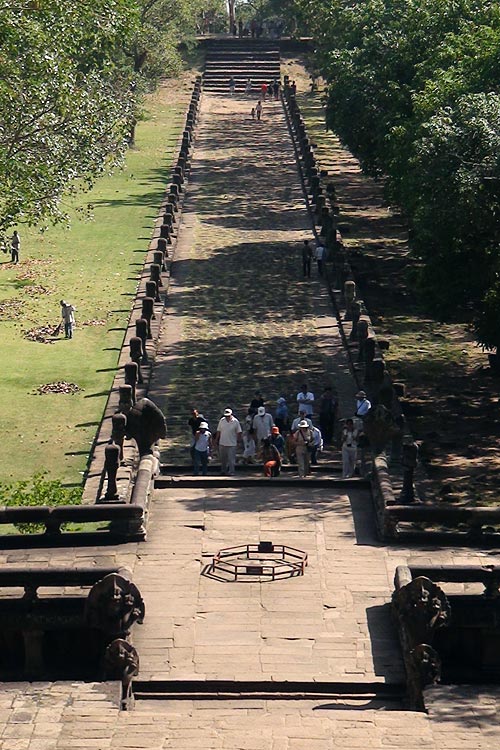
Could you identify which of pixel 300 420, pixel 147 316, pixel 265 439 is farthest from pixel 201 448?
pixel 147 316

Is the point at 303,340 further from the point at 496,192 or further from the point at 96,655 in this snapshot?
the point at 96,655

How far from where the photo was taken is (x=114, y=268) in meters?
47.7

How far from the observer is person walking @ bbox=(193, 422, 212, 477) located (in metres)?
26.3

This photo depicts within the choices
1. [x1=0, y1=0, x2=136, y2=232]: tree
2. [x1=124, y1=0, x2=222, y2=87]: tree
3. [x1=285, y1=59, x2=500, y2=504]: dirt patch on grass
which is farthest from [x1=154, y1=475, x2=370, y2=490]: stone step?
[x1=124, y1=0, x2=222, y2=87]: tree

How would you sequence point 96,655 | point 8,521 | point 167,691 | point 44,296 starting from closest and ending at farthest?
point 167,691 < point 96,655 < point 8,521 < point 44,296

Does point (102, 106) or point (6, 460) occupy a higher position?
point (102, 106)

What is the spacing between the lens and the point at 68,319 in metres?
38.7

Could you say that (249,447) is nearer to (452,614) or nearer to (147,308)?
(452,614)

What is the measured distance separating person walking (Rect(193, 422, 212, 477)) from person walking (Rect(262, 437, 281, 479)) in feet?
3.51

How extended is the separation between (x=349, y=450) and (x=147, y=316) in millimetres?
13324

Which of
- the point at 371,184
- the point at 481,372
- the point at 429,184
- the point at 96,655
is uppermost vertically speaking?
the point at 429,184

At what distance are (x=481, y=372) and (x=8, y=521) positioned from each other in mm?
17941

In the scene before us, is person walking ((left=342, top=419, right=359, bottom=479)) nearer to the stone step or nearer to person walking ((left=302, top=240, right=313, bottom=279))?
the stone step

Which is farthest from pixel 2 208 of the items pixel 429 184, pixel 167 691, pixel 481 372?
pixel 167 691
